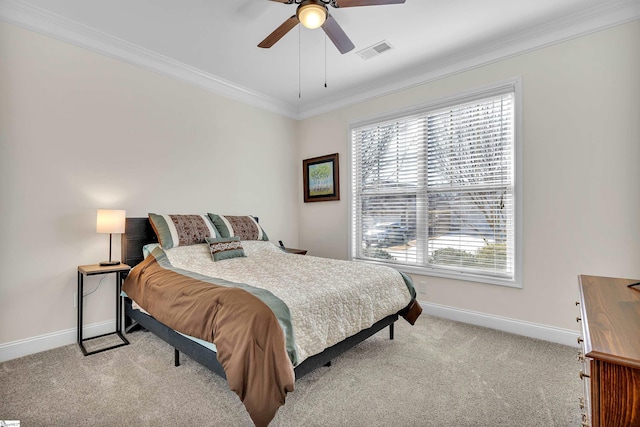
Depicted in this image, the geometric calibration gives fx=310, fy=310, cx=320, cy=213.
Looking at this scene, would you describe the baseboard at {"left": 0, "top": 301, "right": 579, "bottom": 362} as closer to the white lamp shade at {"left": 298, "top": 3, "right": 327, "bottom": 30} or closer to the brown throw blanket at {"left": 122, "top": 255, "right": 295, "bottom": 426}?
the brown throw blanket at {"left": 122, "top": 255, "right": 295, "bottom": 426}

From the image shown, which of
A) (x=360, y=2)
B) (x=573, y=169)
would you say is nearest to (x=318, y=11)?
(x=360, y=2)

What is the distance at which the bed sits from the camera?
4.96 feet

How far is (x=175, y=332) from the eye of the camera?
7.07ft

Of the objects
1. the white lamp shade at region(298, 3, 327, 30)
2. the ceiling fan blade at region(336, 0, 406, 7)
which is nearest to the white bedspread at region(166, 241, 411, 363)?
the white lamp shade at region(298, 3, 327, 30)

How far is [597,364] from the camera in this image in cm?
73

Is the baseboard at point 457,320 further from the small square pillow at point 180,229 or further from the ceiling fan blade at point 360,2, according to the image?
the ceiling fan blade at point 360,2

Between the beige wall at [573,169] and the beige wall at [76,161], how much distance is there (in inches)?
125

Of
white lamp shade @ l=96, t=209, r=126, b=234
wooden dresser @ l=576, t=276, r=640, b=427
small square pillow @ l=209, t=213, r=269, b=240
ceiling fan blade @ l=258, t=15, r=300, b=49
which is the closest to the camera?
wooden dresser @ l=576, t=276, r=640, b=427

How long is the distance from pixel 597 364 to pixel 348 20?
2.81 meters

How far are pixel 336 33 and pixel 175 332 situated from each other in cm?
240

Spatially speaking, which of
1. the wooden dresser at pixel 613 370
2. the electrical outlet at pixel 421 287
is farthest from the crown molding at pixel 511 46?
the wooden dresser at pixel 613 370

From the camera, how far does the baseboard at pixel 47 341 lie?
2423 mm

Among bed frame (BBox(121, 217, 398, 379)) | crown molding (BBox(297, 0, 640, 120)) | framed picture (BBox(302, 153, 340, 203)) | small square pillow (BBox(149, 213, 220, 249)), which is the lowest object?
bed frame (BBox(121, 217, 398, 379))

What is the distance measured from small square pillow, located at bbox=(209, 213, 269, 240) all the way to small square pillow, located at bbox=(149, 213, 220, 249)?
5.9 inches
